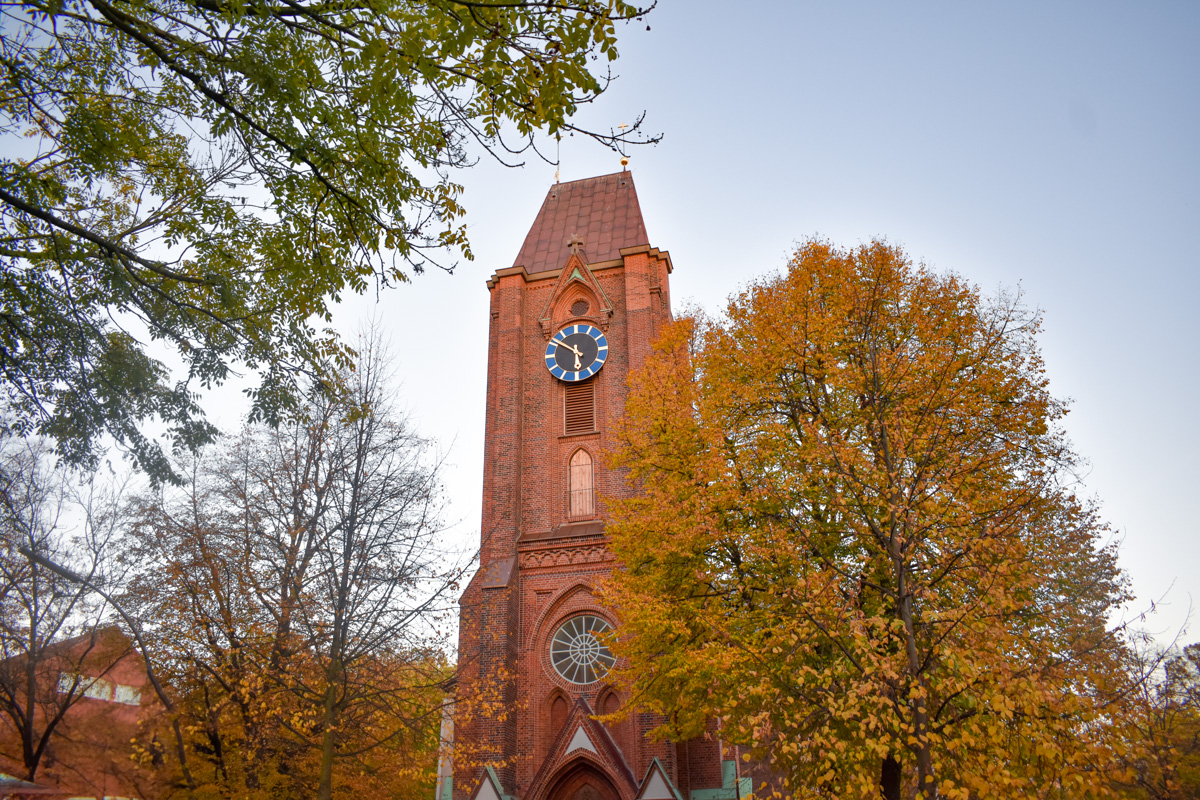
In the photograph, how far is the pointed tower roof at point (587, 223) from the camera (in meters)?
27.5

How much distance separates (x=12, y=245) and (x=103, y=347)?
105cm

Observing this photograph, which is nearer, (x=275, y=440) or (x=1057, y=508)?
(x=1057, y=508)

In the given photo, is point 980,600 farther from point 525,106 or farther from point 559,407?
point 559,407

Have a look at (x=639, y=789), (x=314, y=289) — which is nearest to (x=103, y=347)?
(x=314, y=289)

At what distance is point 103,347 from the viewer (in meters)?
6.88

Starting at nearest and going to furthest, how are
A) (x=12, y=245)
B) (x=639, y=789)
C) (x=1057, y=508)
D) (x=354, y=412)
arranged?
(x=12, y=245) → (x=354, y=412) → (x=1057, y=508) → (x=639, y=789)

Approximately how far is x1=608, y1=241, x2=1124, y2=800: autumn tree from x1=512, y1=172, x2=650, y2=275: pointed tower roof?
12.6m

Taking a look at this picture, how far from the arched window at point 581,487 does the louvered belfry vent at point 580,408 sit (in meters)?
0.77

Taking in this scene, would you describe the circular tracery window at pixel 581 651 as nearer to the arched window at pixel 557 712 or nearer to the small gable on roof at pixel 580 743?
the arched window at pixel 557 712

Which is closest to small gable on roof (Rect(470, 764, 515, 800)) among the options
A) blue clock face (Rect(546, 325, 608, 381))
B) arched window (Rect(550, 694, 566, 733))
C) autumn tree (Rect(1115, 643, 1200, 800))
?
arched window (Rect(550, 694, 566, 733))

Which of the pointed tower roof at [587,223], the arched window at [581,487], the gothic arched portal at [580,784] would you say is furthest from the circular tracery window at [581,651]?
the pointed tower roof at [587,223]

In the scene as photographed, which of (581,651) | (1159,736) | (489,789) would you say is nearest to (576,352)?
(581,651)

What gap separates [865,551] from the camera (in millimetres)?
11406

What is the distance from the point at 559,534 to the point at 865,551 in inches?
476
